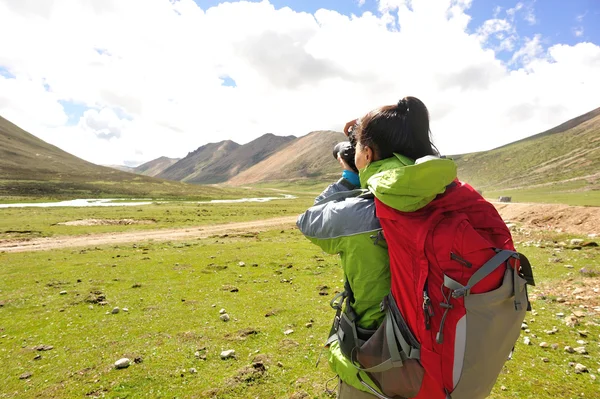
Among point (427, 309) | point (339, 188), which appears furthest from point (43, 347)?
point (427, 309)

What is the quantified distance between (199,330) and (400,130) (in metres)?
8.97

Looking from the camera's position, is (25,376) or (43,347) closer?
(25,376)

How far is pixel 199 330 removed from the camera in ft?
31.2

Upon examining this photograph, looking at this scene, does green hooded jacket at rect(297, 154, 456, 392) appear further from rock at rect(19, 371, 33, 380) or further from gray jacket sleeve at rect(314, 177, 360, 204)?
rock at rect(19, 371, 33, 380)

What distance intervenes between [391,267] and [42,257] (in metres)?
26.3

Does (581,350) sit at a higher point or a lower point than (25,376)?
higher

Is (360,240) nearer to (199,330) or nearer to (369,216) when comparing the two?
(369,216)

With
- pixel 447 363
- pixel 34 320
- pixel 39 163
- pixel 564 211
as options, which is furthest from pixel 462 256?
pixel 39 163

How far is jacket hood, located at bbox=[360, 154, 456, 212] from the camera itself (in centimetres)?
238

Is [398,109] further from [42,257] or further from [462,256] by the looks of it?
[42,257]

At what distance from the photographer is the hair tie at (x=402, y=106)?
120 inches

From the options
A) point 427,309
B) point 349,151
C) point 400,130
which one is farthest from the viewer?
point 349,151

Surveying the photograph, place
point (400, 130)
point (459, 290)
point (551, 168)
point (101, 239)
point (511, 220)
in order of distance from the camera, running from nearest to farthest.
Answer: point (459, 290), point (400, 130), point (101, 239), point (511, 220), point (551, 168)

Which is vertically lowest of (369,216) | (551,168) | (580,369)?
(580,369)
